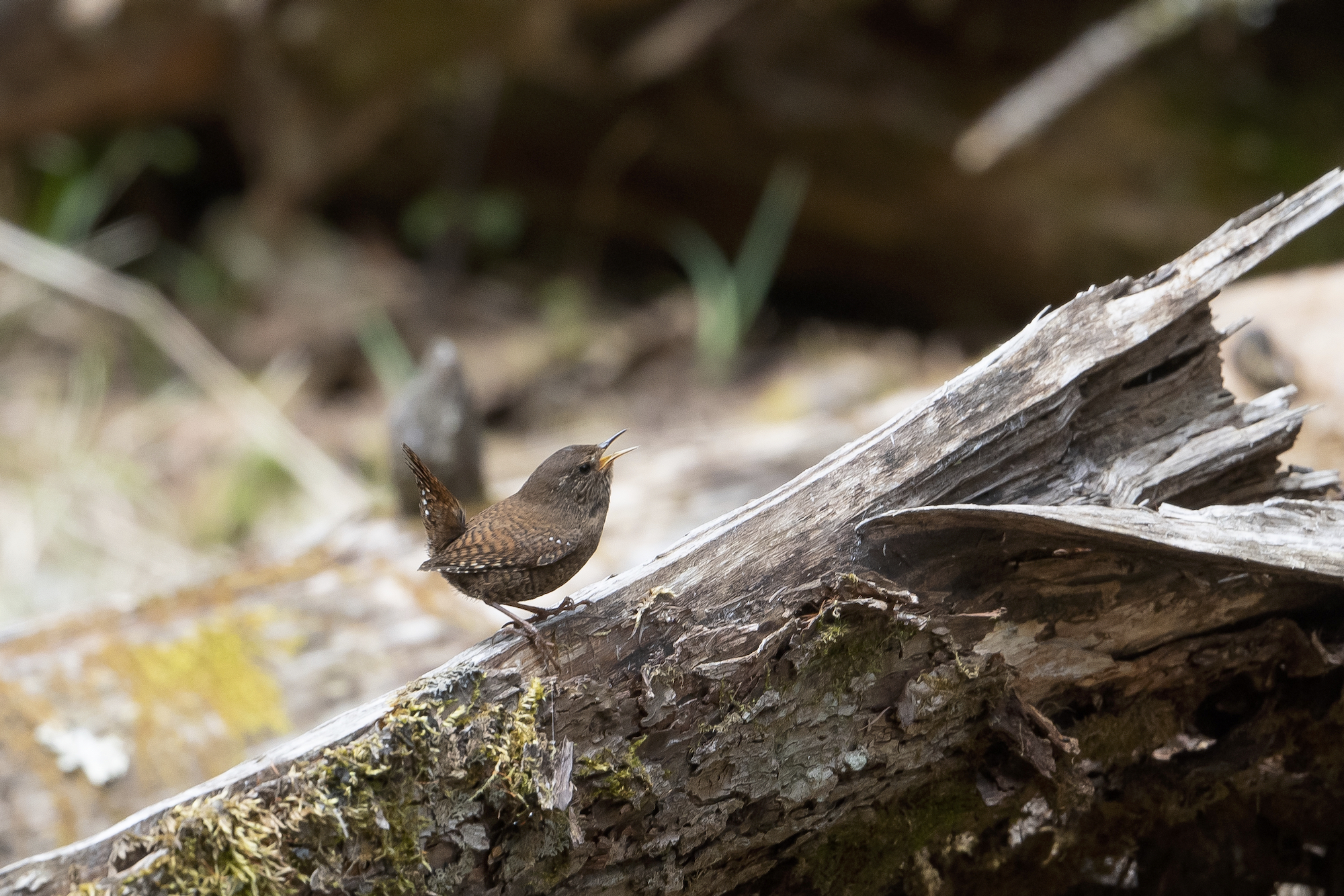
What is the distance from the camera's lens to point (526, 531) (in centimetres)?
232

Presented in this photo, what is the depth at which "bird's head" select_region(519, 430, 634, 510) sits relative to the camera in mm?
2502

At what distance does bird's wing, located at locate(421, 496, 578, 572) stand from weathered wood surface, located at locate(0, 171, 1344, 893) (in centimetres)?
22

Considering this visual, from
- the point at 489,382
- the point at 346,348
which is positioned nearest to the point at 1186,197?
the point at 489,382

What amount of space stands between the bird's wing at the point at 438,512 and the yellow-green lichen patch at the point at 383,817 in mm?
562

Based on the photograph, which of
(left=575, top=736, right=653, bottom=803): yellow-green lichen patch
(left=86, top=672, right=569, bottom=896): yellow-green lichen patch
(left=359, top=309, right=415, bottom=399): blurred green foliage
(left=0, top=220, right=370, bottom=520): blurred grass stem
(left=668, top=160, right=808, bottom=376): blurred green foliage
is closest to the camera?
(left=86, top=672, right=569, bottom=896): yellow-green lichen patch

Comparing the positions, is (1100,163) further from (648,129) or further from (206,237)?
(206,237)

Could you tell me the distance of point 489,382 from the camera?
707cm

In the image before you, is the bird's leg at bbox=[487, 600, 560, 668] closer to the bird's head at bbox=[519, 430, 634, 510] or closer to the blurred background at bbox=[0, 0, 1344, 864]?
the bird's head at bbox=[519, 430, 634, 510]

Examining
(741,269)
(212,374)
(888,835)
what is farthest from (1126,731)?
(741,269)

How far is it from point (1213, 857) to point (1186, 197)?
5374mm

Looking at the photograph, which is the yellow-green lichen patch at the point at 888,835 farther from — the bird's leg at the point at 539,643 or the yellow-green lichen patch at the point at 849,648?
the bird's leg at the point at 539,643

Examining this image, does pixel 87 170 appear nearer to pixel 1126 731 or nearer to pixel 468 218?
pixel 468 218

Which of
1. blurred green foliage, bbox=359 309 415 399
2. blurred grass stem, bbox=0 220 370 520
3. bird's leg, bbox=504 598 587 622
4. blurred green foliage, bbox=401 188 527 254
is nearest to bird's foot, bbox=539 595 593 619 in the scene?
bird's leg, bbox=504 598 587 622

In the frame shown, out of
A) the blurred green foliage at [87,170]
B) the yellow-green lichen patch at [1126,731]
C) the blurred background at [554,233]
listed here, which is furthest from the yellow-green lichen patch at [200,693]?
the blurred green foliage at [87,170]
